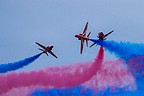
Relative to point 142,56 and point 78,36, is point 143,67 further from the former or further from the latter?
point 78,36

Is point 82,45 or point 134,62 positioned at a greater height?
point 82,45

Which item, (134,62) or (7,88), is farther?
(7,88)

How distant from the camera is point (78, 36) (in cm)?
4994

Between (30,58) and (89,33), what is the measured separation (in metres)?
7.90

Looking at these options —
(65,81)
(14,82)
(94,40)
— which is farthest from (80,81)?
(14,82)

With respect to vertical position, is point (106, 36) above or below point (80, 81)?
above

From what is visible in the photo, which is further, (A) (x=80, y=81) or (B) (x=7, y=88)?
(B) (x=7, y=88)

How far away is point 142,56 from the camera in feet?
154

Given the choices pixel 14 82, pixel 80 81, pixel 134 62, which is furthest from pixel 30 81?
pixel 134 62

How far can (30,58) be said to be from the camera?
1999 inches

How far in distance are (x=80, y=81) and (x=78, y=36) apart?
540cm

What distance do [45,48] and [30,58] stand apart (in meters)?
2.34

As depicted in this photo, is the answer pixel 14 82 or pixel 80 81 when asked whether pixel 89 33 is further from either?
pixel 14 82

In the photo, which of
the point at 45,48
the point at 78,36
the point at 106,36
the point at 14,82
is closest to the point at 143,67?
the point at 106,36
